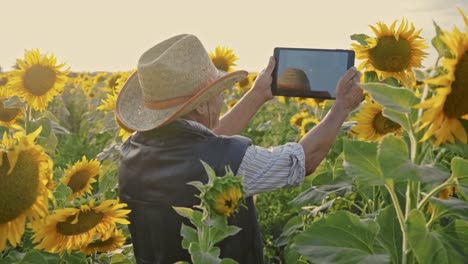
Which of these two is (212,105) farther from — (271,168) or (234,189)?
(234,189)

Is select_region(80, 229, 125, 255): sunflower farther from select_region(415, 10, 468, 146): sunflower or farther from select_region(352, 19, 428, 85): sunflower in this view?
select_region(415, 10, 468, 146): sunflower

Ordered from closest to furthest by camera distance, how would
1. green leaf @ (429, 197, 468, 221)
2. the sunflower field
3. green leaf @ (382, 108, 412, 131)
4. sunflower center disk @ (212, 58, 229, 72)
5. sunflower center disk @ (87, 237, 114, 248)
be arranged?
1. the sunflower field
2. green leaf @ (382, 108, 412, 131)
3. green leaf @ (429, 197, 468, 221)
4. sunflower center disk @ (87, 237, 114, 248)
5. sunflower center disk @ (212, 58, 229, 72)

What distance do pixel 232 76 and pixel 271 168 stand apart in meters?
0.34

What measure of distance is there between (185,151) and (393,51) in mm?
999

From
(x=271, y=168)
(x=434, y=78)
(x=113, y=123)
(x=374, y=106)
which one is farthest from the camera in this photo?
(x=113, y=123)

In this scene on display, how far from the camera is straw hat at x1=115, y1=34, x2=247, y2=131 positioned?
230cm

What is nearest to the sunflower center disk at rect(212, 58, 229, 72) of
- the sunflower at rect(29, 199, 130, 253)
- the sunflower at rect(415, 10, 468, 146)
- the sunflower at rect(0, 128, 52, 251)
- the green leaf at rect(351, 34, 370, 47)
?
the green leaf at rect(351, 34, 370, 47)

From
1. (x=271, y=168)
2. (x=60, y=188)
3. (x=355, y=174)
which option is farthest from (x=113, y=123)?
(x=355, y=174)

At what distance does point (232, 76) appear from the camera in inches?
92.1

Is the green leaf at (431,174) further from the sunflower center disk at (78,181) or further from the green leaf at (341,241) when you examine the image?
the sunflower center disk at (78,181)

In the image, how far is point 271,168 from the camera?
2184 millimetres

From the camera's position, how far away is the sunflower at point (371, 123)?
2691mm

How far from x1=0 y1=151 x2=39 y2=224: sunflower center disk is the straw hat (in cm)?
55

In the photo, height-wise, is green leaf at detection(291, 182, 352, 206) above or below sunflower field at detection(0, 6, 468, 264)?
below
